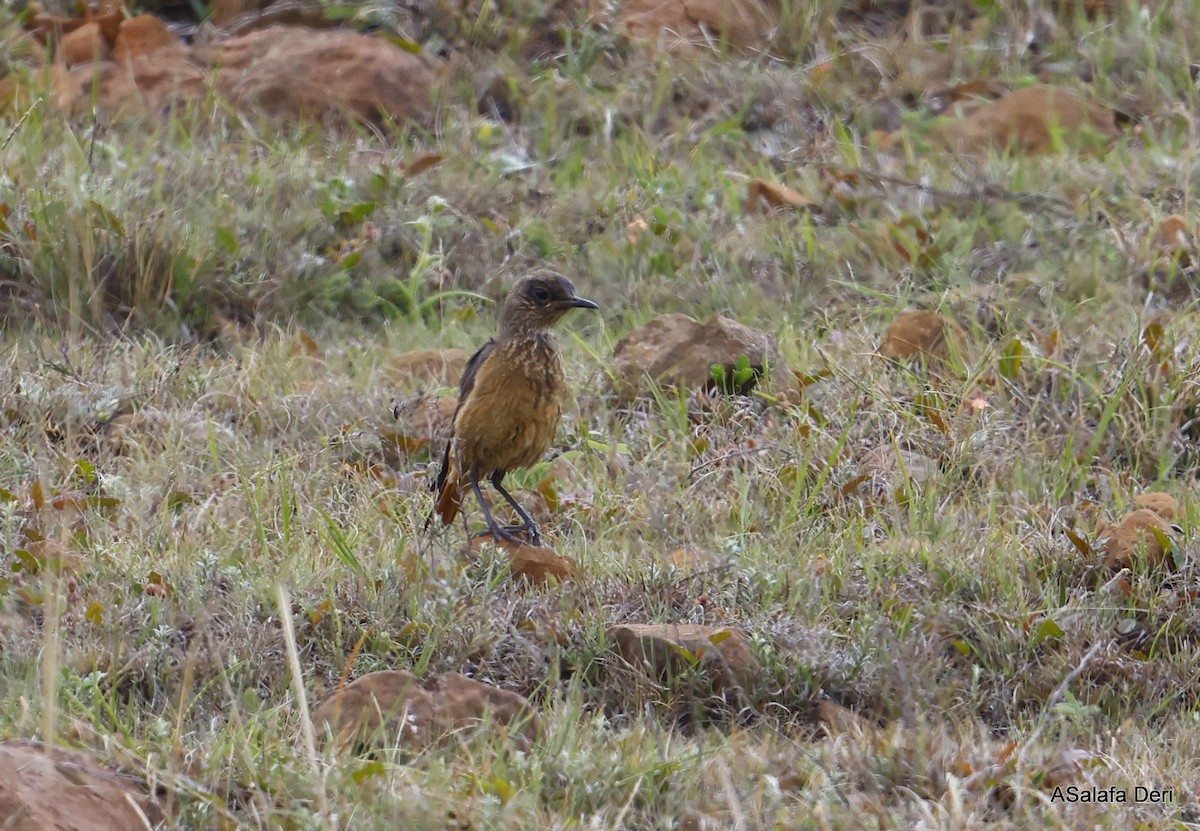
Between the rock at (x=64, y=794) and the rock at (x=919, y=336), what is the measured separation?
3.44 metres

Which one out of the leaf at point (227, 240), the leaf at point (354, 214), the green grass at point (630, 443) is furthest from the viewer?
the leaf at point (354, 214)

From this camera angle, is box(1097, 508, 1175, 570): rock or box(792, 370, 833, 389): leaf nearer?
box(1097, 508, 1175, 570): rock

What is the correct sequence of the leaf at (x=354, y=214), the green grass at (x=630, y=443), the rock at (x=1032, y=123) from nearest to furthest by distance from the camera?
the green grass at (x=630, y=443) < the leaf at (x=354, y=214) < the rock at (x=1032, y=123)

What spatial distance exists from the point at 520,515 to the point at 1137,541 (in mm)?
1871

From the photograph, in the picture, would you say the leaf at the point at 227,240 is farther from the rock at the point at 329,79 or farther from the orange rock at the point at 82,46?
the orange rock at the point at 82,46

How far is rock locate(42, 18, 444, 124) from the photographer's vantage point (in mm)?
8242

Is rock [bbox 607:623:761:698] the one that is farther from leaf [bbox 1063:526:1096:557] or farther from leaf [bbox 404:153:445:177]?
leaf [bbox 404:153:445:177]

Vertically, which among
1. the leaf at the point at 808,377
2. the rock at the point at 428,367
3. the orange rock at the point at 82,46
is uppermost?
the orange rock at the point at 82,46

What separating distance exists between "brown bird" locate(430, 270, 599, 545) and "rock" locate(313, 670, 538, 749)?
1.09 meters

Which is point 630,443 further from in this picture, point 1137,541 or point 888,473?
point 1137,541

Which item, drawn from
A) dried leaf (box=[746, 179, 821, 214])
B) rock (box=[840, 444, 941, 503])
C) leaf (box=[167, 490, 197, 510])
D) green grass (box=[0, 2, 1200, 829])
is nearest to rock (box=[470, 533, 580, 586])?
green grass (box=[0, 2, 1200, 829])

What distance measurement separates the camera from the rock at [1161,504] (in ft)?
16.4

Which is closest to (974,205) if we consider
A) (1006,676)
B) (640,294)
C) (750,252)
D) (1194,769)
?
(750,252)

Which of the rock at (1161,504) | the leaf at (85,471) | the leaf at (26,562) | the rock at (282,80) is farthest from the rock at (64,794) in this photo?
the rock at (282,80)
